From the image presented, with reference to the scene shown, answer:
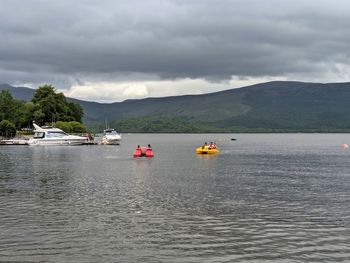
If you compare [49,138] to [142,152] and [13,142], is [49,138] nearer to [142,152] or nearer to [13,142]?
[13,142]

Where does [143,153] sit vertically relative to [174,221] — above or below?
above

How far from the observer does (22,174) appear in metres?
69.9

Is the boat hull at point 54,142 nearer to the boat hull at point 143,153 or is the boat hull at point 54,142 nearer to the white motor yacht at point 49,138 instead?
the white motor yacht at point 49,138

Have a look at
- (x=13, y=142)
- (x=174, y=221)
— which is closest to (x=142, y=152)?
(x=174, y=221)

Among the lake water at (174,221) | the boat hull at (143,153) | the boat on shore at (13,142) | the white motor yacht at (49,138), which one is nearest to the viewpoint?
the lake water at (174,221)

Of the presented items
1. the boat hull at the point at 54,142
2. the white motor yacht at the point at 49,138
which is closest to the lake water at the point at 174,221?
the boat hull at the point at 54,142

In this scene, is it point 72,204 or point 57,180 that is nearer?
point 72,204

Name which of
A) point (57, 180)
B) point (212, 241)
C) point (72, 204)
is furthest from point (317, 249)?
point (57, 180)

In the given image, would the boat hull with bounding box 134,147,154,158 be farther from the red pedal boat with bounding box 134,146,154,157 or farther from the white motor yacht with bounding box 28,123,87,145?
the white motor yacht with bounding box 28,123,87,145

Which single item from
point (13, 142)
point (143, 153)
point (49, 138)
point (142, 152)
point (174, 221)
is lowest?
point (174, 221)

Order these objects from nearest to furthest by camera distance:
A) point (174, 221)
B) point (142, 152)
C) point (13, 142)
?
1. point (174, 221)
2. point (142, 152)
3. point (13, 142)

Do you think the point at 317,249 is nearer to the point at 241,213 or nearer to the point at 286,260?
the point at 286,260

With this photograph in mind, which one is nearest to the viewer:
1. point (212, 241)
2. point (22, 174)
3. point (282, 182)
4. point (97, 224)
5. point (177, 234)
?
point (212, 241)

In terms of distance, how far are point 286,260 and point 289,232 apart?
618 cm
